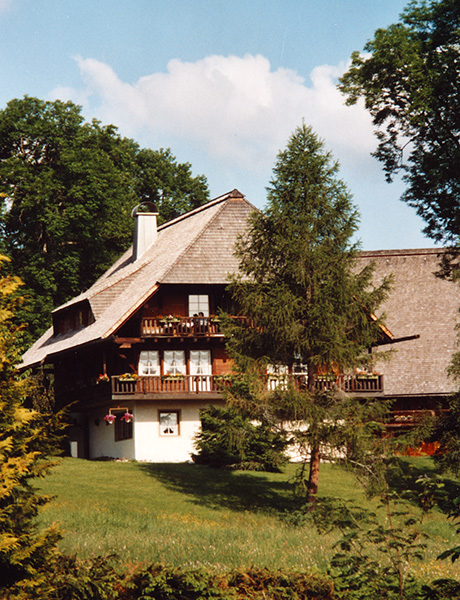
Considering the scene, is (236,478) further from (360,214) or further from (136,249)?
(136,249)

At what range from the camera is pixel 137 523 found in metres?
22.6

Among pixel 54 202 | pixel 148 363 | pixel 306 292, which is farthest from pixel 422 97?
pixel 54 202

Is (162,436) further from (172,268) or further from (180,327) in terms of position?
(172,268)

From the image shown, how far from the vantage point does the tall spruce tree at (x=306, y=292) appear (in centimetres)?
2802

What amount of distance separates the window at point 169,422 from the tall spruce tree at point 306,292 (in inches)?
446

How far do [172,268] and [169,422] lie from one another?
6.67 meters

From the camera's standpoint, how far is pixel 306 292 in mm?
28844

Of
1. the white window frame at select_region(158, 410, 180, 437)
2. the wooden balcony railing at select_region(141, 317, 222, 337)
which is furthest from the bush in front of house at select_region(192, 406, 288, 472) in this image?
the wooden balcony railing at select_region(141, 317, 222, 337)

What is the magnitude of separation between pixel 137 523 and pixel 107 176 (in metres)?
37.1

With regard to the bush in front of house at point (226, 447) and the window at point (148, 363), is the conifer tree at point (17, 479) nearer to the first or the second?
the bush in front of house at point (226, 447)

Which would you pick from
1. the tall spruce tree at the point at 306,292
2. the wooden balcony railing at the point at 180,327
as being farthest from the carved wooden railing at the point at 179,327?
the tall spruce tree at the point at 306,292

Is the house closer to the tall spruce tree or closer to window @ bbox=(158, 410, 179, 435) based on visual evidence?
window @ bbox=(158, 410, 179, 435)

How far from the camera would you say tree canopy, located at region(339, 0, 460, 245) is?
30891 millimetres

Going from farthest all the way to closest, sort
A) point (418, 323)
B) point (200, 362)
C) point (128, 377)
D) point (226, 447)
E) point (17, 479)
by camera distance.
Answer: point (418, 323)
point (200, 362)
point (128, 377)
point (226, 447)
point (17, 479)
